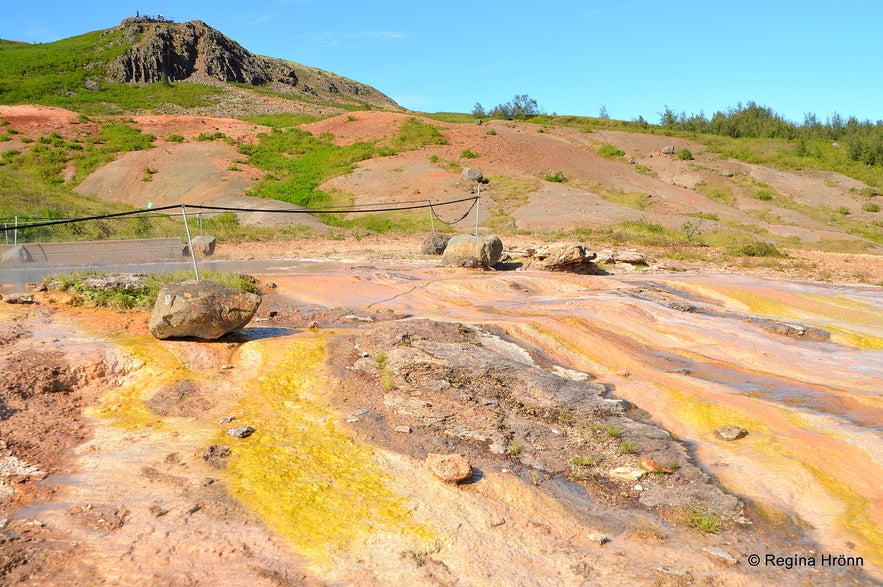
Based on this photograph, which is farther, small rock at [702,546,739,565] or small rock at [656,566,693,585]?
small rock at [702,546,739,565]

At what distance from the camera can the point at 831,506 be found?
4.80 m

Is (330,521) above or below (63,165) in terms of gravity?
below

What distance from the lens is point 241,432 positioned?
17.1 feet

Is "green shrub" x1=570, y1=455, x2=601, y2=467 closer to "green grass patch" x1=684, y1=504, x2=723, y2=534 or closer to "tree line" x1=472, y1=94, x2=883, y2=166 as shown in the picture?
"green grass patch" x1=684, y1=504, x2=723, y2=534

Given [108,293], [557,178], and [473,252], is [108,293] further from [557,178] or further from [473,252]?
[557,178]

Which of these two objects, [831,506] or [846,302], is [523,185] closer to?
[846,302]

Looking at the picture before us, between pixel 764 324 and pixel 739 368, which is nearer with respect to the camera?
pixel 739 368

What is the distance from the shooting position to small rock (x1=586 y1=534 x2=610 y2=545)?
4121 millimetres

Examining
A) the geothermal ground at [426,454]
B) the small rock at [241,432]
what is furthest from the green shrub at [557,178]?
the small rock at [241,432]

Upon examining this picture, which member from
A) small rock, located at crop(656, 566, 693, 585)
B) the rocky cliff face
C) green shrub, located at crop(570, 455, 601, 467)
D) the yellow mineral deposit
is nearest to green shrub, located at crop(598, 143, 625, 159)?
the yellow mineral deposit

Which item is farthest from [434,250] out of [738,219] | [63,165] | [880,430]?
[63,165]

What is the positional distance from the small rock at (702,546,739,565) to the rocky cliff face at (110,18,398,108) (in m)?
61.5

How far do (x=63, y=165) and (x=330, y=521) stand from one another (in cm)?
3408

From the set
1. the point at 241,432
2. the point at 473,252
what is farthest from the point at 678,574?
the point at 473,252
